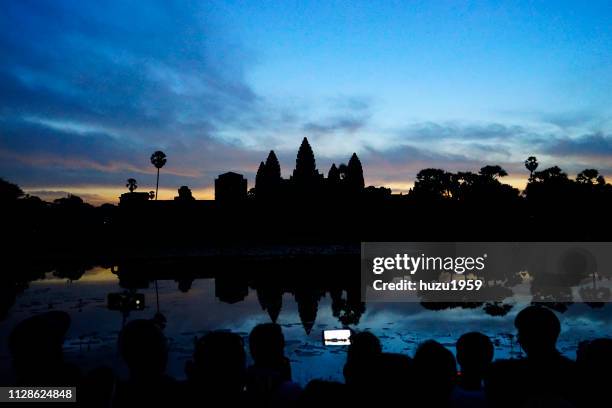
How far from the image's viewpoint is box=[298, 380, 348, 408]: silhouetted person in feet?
8.71

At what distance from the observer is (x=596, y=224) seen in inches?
2800

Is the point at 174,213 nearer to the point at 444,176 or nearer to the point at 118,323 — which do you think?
the point at 118,323

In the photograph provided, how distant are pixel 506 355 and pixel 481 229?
57.7 m

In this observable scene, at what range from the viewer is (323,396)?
2678mm

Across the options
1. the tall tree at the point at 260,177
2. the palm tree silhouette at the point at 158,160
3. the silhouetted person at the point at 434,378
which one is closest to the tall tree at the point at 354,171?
the tall tree at the point at 260,177

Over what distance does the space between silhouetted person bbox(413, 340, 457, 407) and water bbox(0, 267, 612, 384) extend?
39.2 feet

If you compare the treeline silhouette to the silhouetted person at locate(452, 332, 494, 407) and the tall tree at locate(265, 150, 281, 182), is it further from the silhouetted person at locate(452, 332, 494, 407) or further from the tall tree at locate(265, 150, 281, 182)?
the silhouetted person at locate(452, 332, 494, 407)

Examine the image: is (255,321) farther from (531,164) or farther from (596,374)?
(531,164)

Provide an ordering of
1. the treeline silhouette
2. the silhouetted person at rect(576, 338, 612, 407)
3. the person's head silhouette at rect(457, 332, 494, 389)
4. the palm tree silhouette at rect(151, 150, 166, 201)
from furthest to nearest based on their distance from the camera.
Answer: the palm tree silhouette at rect(151, 150, 166, 201) → the treeline silhouette → the person's head silhouette at rect(457, 332, 494, 389) → the silhouetted person at rect(576, 338, 612, 407)

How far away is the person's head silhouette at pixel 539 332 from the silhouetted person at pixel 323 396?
1.77 metres

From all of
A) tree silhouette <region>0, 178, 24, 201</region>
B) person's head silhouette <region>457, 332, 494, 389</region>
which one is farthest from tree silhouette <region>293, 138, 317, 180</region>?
person's head silhouette <region>457, 332, 494, 389</region>

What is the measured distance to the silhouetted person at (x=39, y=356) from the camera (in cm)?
329

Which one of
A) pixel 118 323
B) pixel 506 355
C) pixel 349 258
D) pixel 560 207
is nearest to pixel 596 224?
pixel 560 207

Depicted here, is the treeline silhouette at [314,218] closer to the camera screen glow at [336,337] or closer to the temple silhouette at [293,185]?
the temple silhouette at [293,185]
